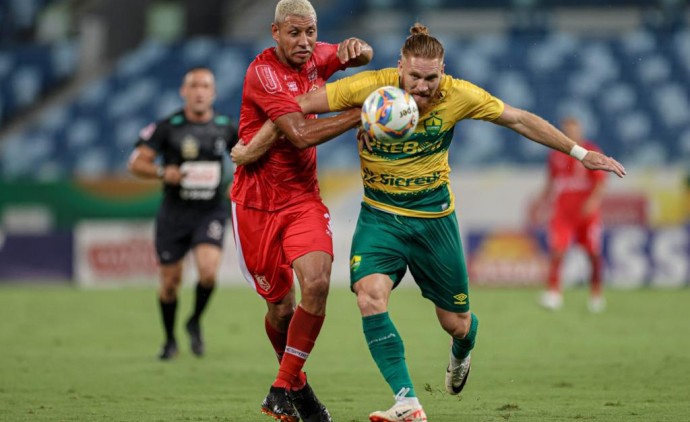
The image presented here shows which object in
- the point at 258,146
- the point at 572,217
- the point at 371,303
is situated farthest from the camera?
the point at 572,217

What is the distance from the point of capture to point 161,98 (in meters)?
24.3

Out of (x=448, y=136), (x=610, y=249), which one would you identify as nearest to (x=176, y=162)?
(x=448, y=136)

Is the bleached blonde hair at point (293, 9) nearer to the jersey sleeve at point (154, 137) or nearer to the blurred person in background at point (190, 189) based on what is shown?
the blurred person in background at point (190, 189)

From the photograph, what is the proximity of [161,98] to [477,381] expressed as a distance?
16.4m

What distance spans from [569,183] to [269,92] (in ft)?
31.1

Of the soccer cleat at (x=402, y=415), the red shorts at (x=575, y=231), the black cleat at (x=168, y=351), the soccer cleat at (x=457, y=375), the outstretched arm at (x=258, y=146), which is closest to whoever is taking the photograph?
the soccer cleat at (x=402, y=415)

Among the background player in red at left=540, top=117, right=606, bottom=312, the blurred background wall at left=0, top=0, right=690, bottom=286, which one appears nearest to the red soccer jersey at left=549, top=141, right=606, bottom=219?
the background player in red at left=540, top=117, right=606, bottom=312

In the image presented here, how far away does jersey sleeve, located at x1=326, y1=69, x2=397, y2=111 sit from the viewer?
694 centimetres

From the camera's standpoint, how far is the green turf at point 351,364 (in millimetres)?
7723

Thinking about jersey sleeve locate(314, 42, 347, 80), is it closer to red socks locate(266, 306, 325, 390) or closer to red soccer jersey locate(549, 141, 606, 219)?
red socks locate(266, 306, 325, 390)

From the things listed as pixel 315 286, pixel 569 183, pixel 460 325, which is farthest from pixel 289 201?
pixel 569 183

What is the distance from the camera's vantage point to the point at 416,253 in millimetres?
7281

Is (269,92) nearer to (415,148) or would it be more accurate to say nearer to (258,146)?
(258,146)

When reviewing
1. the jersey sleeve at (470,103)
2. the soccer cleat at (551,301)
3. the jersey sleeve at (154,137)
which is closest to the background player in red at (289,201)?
the jersey sleeve at (470,103)
